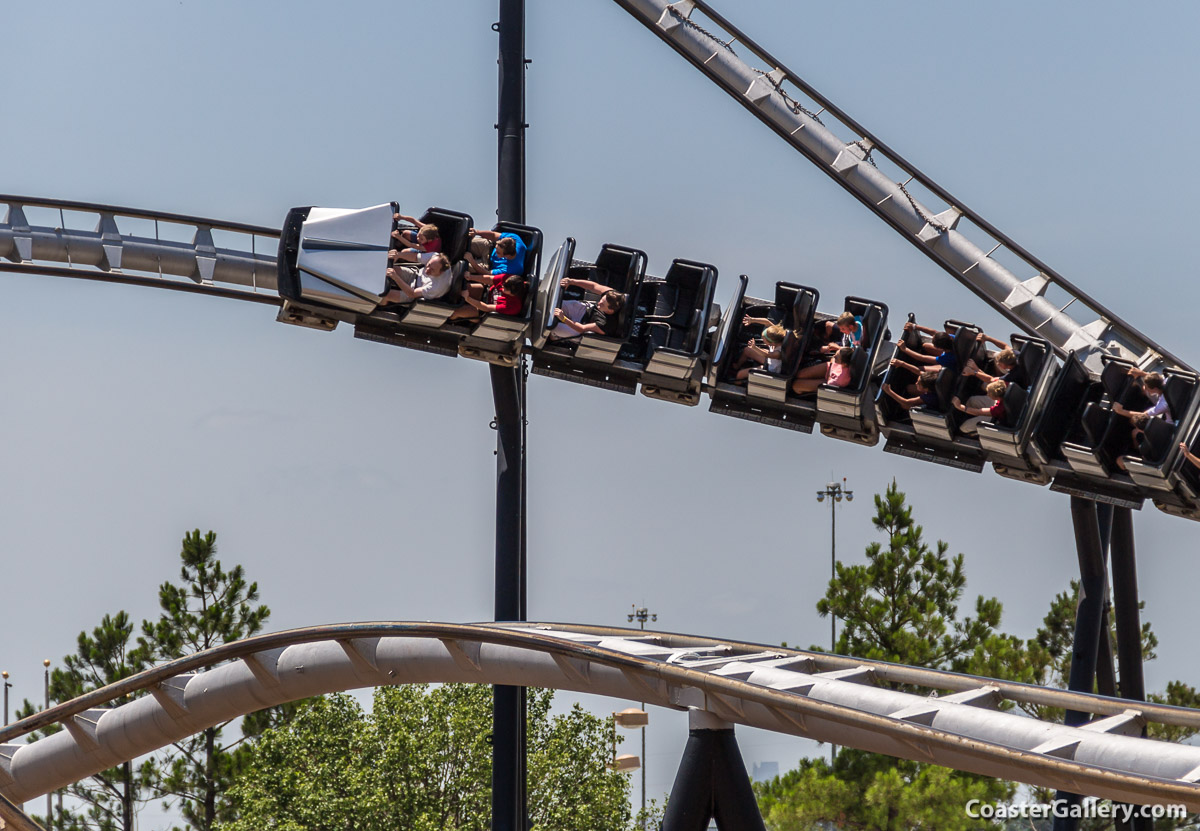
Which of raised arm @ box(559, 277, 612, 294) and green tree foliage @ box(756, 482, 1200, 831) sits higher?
raised arm @ box(559, 277, 612, 294)

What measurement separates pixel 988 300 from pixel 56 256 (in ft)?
28.9

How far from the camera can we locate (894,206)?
1334 cm

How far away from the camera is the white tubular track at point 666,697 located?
19.6 feet

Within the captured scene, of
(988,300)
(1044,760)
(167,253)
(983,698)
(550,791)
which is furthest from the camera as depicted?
(550,791)

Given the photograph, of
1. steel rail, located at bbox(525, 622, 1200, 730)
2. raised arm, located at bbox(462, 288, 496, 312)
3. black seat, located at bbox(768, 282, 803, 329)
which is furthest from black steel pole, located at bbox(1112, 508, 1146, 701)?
raised arm, located at bbox(462, 288, 496, 312)

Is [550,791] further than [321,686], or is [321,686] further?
[550,791]

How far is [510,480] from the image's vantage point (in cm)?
1106

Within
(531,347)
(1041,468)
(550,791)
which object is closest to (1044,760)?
(1041,468)

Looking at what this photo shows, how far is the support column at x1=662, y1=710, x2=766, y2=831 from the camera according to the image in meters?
7.34

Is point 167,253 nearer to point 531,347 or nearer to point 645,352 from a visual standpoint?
point 531,347

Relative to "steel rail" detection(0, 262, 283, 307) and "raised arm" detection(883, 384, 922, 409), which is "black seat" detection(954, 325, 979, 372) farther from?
"steel rail" detection(0, 262, 283, 307)

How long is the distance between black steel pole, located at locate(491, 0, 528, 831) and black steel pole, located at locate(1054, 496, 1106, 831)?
4.91 metres

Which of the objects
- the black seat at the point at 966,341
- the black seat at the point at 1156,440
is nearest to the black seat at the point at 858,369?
the black seat at the point at 966,341

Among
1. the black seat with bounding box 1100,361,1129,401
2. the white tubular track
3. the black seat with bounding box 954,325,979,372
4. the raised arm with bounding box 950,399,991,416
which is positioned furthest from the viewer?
the black seat with bounding box 954,325,979,372
